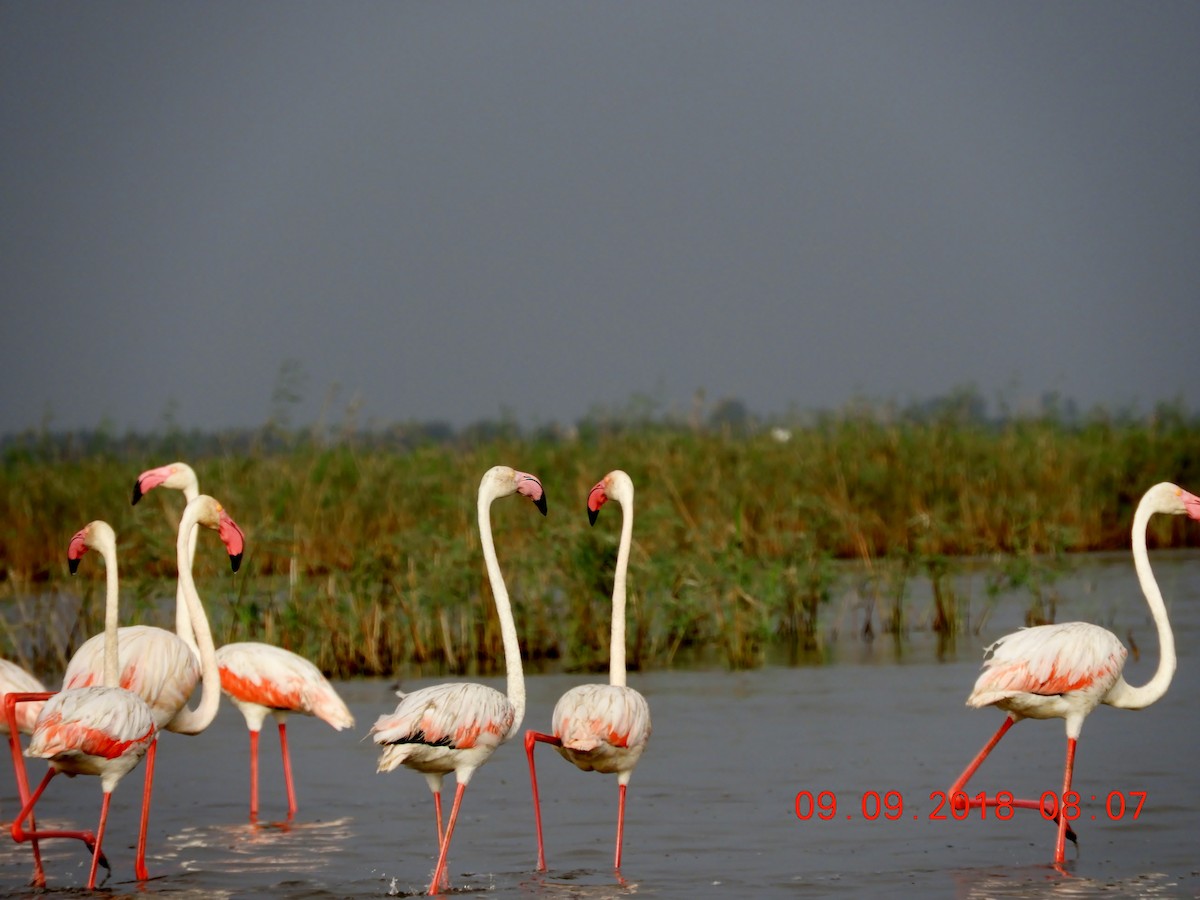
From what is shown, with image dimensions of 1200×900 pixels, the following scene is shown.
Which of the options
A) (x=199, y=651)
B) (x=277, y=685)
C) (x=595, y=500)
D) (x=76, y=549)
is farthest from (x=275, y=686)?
(x=595, y=500)

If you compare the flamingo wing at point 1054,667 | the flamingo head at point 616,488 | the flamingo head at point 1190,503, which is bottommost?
the flamingo wing at point 1054,667

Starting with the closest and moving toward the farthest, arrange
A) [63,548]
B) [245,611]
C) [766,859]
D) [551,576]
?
[766,859] → [245,611] → [551,576] → [63,548]

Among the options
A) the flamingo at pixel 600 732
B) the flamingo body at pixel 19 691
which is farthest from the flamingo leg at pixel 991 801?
the flamingo body at pixel 19 691

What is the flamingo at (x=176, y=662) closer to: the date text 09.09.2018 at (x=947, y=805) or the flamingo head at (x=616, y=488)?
the flamingo head at (x=616, y=488)

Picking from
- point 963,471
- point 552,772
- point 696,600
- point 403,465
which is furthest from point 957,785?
point 403,465

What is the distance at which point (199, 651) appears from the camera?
8672 millimetres

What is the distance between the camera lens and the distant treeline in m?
12.5

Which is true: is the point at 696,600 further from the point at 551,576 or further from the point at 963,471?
the point at 963,471

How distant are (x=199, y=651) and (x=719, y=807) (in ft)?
9.20

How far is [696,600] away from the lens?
12.5 m

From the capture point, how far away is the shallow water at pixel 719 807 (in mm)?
7000

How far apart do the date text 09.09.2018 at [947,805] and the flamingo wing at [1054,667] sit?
467 mm

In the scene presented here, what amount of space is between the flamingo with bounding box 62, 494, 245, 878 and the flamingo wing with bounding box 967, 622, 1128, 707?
12.0 feet

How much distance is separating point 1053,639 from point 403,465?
39.5 feet
